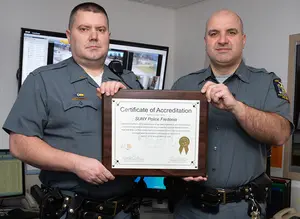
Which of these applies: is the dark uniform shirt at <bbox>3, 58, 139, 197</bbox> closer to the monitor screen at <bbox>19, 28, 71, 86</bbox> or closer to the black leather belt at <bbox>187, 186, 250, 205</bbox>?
the black leather belt at <bbox>187, 186, 250, 205</bbox>

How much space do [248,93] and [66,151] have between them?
0.83 meters

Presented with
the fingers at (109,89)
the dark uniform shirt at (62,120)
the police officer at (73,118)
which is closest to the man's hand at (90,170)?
the police officer at (73,118)

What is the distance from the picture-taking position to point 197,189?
170 cm

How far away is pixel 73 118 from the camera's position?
160cm

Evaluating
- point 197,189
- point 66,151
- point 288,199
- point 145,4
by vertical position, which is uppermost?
point 145,4

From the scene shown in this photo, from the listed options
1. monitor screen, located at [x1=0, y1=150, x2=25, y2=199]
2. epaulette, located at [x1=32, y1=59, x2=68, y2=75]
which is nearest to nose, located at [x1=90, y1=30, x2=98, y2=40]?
epaulette, located at [x1=32, y1=59, x2=68, y2=75]

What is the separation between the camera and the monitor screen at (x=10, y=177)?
2.57m

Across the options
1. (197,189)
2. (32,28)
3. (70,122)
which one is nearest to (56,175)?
(70,122)

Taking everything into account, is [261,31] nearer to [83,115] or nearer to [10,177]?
[83,115]

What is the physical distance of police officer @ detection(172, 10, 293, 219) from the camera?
165 cm

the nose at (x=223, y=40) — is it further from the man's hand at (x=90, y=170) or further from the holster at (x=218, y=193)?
the man's hand at (x=90, y=170)

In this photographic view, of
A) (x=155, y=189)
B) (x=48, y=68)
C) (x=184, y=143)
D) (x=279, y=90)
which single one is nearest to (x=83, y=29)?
(x=48, y=68)

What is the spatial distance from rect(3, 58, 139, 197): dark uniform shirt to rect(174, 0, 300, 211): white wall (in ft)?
5.26

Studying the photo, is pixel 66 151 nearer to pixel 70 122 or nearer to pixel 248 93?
pixel 70 122
